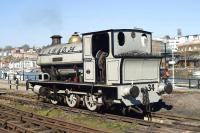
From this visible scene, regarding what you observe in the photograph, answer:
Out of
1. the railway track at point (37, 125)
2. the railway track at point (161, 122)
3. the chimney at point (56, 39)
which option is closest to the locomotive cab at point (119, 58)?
the railway track at point (161, 122)

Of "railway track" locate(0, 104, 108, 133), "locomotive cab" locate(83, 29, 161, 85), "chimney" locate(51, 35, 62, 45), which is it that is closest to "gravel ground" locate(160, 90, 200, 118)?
"locomotive cab" locate(83, 29, 161, 85)

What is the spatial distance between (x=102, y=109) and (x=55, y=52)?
4.64m

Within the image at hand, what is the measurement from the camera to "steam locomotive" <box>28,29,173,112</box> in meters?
13.2

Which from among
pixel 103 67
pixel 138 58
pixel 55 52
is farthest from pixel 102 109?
pixel 55 52

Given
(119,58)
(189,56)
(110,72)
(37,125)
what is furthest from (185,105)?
(189,56)

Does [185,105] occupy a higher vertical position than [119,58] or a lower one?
lower

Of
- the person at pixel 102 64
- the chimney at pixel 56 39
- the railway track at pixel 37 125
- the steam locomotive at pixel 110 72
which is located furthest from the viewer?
the chimney at pixel 56 39

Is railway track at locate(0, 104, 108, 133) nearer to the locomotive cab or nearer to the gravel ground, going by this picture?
the locomotive cab

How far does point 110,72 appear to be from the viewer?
13.5 meters

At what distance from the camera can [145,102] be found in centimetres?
1341

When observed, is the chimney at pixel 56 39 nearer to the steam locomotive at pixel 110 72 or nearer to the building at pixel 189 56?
the steam locomotive at pixel 110 72

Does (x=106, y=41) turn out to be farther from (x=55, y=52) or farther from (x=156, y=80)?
(x=55, y=52)

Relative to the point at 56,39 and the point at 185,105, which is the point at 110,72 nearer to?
the point at 185,105

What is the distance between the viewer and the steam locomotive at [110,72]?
1322 cm
